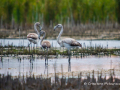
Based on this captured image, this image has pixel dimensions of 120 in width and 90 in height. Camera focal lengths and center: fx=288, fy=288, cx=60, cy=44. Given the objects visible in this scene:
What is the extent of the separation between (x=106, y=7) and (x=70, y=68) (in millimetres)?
56898

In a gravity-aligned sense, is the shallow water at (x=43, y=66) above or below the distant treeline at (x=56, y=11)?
below

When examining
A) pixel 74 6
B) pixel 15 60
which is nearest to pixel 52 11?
pixel 74 6

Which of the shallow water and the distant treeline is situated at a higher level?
the distant treeline

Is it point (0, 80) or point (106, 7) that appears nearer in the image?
point (0, 80)

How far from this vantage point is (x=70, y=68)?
10.9 m

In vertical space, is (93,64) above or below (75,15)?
below

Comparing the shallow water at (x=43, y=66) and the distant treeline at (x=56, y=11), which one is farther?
the distant treeline at (x=56, y=11)

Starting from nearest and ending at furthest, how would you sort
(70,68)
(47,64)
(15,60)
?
1. (70,68)
2. (47,64)
3. (15,60)

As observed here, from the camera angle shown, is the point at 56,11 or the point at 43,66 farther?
the point at 56,11

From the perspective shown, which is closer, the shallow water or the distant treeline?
the shallow water

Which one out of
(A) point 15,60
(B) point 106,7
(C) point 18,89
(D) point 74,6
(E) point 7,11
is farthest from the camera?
(B) point 106,7

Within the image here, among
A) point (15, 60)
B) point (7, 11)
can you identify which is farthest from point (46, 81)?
point (7, 11)

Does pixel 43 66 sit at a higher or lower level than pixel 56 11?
lower

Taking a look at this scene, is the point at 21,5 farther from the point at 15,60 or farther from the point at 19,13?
the point at 15,60
